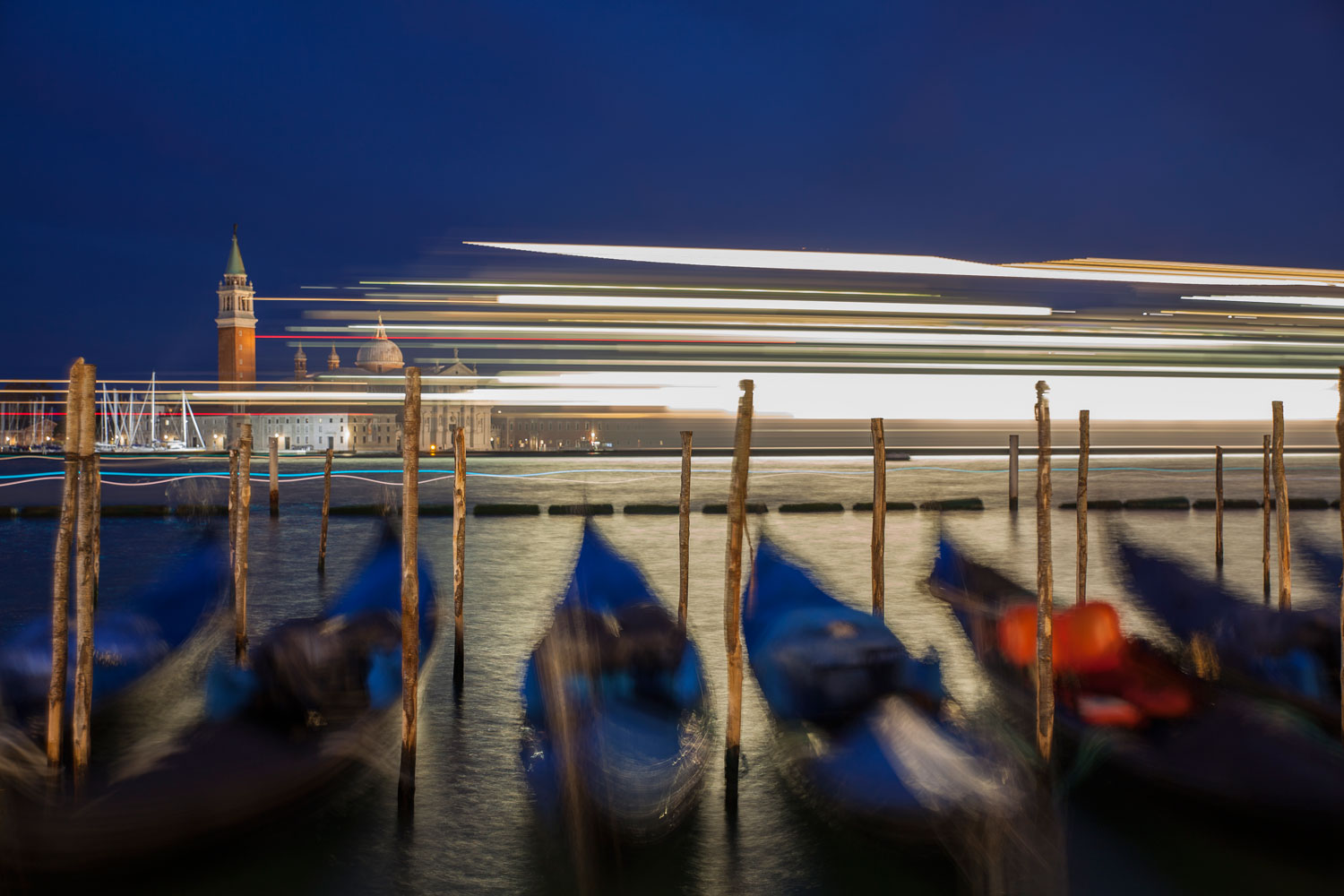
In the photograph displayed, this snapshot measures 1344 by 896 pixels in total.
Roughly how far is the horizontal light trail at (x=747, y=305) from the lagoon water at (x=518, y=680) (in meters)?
4.25

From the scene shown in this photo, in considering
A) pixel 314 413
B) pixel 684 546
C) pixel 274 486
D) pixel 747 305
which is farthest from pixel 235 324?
pixel 684 546

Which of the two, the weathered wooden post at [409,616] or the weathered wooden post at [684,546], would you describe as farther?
the weathered wooden post at [684,546]

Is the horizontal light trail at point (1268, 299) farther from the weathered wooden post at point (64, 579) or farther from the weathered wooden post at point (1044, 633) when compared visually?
the weathered wooden post at point (64, 579)

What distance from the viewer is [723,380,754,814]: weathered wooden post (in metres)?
5.53

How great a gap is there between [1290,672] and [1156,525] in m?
13.0

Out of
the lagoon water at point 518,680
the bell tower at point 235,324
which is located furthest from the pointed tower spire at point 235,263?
the lagoon water at point 518,680

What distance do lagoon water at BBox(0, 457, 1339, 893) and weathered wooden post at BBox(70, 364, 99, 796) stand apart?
1.01m

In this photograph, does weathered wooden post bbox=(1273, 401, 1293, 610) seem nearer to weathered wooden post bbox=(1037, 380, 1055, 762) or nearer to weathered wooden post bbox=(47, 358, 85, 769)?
weathered wooden post bbox=(1037, 380, 1055, 762)

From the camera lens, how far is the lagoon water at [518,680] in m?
4.73

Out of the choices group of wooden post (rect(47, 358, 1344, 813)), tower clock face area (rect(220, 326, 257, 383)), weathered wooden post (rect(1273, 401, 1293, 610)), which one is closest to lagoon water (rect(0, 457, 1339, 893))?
group of wooden post (rect(47, 358, 1344, 813))

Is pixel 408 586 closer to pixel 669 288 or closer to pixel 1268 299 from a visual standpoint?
pixel 669 288

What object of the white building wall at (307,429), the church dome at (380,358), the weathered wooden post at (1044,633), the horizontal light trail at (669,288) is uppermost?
the church dome at (380,358)

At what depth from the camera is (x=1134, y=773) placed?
225 inches

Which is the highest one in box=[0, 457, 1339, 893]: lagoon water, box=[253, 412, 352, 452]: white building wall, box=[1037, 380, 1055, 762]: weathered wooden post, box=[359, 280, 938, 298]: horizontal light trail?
box=[359, 280, 938, 298]: horizontal light trail
